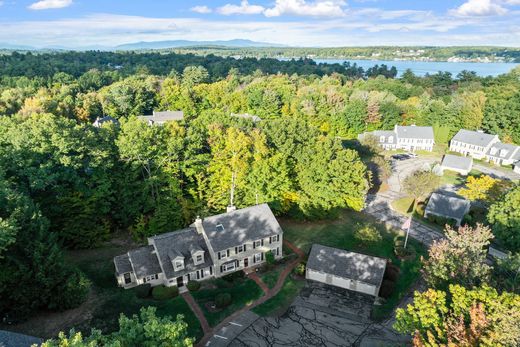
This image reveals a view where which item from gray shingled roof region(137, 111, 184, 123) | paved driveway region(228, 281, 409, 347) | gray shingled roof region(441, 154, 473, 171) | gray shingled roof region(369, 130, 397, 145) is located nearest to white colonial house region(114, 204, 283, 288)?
paved driveway region(228, 281, 409, 347)

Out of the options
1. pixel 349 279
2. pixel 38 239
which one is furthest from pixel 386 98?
pixel 38 239

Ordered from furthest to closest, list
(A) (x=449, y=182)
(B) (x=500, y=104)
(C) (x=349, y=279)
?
1. (B) (x=500, y=104)
2. (A) (x=449, y=182)
3. (C) (x=349, y=279)

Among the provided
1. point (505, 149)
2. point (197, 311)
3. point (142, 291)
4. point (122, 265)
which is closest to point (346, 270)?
point (197, 311)

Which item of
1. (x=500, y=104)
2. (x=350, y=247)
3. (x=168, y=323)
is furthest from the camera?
(x=500, y=104)

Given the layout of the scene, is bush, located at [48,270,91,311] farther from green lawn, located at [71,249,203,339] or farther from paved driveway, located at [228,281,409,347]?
paved driveway, located at [228,281,409,347]

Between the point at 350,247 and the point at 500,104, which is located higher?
the point at 500,104

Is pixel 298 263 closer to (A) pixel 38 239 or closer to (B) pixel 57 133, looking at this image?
(A) pixel 38 239
